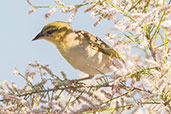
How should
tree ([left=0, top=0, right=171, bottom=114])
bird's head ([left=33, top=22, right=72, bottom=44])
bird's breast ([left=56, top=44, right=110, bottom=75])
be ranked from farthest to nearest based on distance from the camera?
1. bird's head ([left=33, top=22, right=72, bottom=44])
2. bird's breast ([left=56, top=44, right=110, bottom=75])
3. tree ([left=0, top=0, right=171, bottom=114])

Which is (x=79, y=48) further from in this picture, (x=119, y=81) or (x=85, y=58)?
(x=119, y=81)

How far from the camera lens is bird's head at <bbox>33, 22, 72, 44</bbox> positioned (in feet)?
15.6

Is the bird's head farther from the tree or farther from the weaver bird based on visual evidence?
the tree

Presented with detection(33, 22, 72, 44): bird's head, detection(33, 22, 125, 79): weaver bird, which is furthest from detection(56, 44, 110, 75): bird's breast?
detection(33, 22, 72, 44): bird's head

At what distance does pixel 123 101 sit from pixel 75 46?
193 centimetres

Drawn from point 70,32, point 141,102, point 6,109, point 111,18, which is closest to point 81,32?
point 70,32

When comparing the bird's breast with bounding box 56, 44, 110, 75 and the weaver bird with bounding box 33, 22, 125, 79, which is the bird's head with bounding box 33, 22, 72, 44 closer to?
the weaver bird with bounding box 33, 22, 125, 79

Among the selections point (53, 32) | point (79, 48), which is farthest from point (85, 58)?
point (53, 32)

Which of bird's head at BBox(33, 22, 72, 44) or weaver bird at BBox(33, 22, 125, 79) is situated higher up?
bird's head at BBox(33, 22, 72, 44)

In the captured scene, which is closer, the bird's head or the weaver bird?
the weaver bird

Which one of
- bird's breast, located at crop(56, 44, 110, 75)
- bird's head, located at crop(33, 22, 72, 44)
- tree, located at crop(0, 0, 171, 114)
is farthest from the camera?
bird's head, located at crop(33, 22, 72, 44)

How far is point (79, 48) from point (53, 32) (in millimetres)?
624

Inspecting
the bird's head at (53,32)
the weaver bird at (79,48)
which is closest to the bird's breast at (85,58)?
the weaver bird at (79,48)

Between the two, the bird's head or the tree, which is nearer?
the tree
